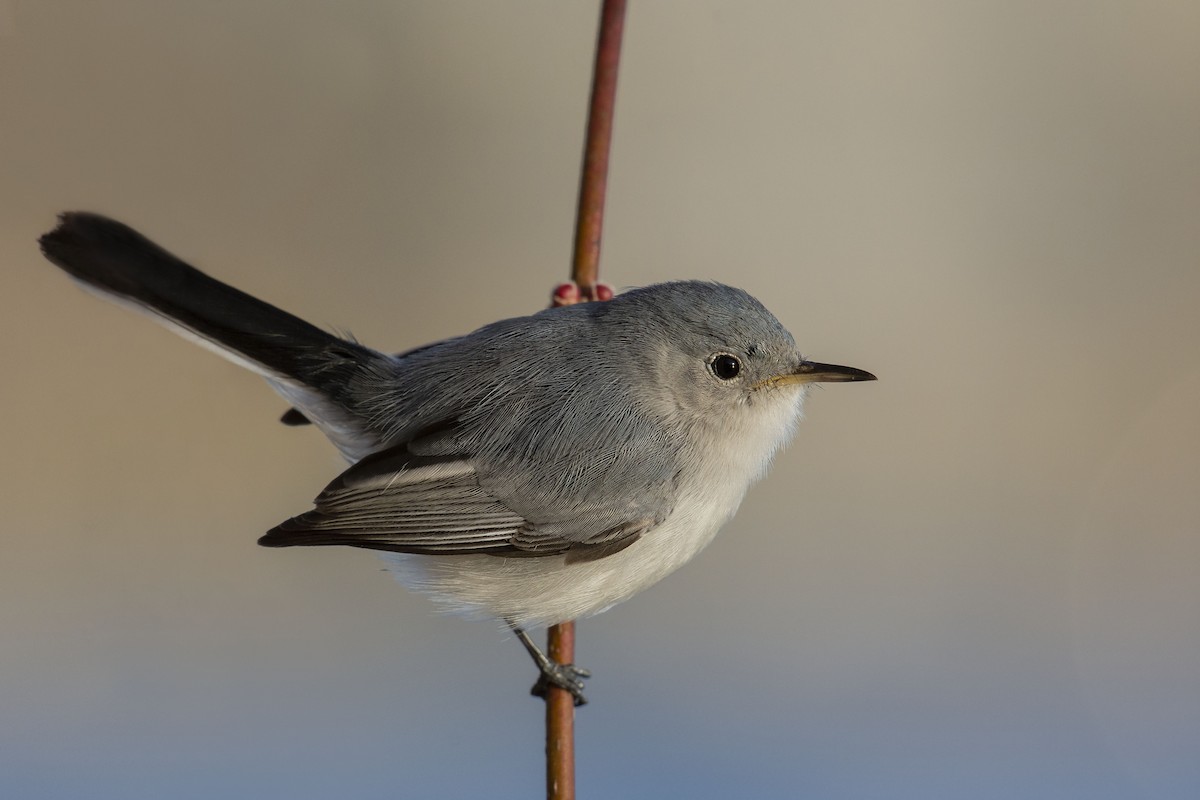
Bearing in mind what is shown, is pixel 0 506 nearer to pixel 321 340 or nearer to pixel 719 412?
pixel 321 340

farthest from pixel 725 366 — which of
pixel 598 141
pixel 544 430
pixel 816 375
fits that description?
pixel 598 141

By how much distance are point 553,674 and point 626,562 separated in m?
0.27

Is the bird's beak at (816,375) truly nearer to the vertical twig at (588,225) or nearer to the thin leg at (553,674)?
the vertical twig at (588,225)

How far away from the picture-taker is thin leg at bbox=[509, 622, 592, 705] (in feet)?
5.23

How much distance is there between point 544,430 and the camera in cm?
146

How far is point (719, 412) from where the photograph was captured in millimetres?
1507

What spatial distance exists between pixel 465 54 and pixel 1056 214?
4.72ft

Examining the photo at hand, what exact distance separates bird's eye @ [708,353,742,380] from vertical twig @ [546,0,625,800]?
0.29 meters

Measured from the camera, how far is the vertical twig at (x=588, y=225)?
141cm

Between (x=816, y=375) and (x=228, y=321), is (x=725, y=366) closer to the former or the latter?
(x=816, y=375)

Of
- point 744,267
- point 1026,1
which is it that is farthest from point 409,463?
point 1026,1

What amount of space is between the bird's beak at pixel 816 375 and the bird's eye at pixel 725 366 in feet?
0.14

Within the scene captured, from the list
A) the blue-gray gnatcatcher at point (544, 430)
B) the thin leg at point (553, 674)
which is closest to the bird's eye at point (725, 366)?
the blue-gray gnatcatcher at point (544, 430)

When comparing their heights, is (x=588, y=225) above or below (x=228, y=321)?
above
